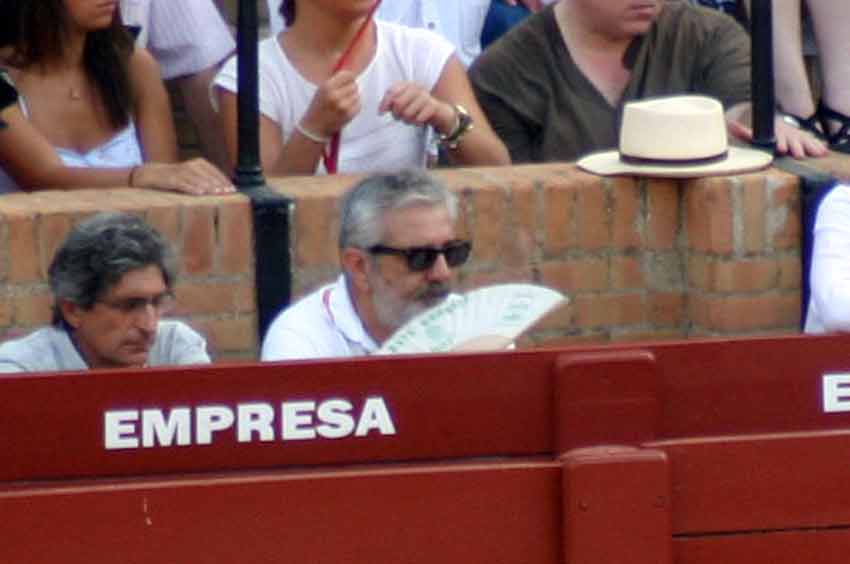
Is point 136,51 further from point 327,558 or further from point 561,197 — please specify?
point 327,558

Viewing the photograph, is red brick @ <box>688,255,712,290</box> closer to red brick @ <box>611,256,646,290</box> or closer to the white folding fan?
red brick @ <box>611,256,646,290</box>

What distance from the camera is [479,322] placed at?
4176 millimetres

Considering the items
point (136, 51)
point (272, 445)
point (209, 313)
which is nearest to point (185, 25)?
point (136, 51)

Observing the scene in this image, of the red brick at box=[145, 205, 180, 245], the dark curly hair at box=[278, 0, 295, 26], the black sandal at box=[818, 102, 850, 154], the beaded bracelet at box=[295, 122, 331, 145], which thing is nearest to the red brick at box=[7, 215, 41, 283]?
the red brick at box=[145, 205, 180, 245]

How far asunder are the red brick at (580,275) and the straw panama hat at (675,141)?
188 mm

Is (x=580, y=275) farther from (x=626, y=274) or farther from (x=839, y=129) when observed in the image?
(x=839, y=129)

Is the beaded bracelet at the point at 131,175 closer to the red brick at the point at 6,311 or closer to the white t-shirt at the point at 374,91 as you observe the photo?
the white t-shirt at the point at 374,91

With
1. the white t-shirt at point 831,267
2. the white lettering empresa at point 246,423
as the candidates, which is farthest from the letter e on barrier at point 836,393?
the white t-shirt at point 831,267

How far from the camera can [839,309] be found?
185 inches

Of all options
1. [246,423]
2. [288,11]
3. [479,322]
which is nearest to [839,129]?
[288,11]

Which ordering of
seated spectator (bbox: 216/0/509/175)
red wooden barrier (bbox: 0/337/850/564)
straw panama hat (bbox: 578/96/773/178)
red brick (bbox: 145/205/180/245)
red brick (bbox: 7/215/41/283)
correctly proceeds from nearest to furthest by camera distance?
red wooden barrier (bbox: 0/337/850/564) → red brick (bbox: 7/215/41/283) → red brick (bbox: 145/205/180/245) → straw panama hat (bbox: 578/96/773/178) → seated spectator (bbox: 216/0/509/175)

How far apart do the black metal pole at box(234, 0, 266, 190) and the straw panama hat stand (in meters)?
0.70

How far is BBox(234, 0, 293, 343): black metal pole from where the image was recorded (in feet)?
16.4

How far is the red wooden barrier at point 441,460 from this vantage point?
3.69 meters
